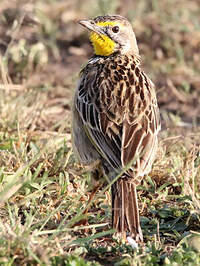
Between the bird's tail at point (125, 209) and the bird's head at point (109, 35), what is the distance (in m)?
1.73

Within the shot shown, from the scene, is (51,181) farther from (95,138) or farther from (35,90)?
(35,90)

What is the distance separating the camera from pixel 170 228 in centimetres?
534

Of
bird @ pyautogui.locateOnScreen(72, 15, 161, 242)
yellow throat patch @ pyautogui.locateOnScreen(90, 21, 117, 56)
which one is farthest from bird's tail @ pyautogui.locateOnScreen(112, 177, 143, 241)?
yellow throat patch @ pyautogui.locateOnScreen(90, 21, 117, 56)

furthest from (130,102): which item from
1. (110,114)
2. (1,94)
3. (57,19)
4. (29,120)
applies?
(57,19)

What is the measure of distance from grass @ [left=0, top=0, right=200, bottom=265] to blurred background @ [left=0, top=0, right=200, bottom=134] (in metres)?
0.02

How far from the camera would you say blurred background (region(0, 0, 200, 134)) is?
789cm

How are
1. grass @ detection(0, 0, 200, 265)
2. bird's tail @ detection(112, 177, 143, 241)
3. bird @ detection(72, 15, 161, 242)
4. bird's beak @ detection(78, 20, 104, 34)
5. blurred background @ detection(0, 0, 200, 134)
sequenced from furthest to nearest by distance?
blurred background @ detection(0, 0, 200, 134), bird's beak @ detection(78, 20, 104, 34), bird @ detection(72, 15, 161, 242), bird's tail @ detection(112, 177, 143, 241), grass @ detection(0, 0, 200, 265)

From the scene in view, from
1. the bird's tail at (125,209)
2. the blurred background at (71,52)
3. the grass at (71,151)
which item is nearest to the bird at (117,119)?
the bird's tail at (125,209)

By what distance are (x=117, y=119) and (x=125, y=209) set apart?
0.83 m

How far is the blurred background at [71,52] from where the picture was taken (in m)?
7.89

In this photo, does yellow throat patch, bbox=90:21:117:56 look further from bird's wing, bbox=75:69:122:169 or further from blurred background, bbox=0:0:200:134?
blurred background, bbox=0:0:200:134

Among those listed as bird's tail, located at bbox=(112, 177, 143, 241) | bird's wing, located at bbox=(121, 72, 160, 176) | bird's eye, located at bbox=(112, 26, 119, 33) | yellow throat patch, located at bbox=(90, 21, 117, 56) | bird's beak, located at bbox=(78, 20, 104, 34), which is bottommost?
bird's tail, located at bbox=(112, 177, 143, 241)

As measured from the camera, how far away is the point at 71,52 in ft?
32.9

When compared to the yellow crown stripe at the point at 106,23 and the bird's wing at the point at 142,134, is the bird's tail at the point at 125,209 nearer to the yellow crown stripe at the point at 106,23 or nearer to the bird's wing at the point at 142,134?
the bird's wing at the point at 142,134
